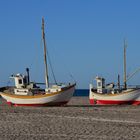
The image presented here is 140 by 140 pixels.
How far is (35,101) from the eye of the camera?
47219mm

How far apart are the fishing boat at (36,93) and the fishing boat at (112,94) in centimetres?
676

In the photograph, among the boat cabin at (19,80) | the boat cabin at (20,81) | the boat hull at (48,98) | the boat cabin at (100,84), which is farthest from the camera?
the boat cabin at (100,84)

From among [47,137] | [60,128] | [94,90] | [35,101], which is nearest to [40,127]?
[60,128]

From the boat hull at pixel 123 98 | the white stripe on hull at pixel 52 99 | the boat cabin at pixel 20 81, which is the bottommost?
the boat hull at pixel 123 98

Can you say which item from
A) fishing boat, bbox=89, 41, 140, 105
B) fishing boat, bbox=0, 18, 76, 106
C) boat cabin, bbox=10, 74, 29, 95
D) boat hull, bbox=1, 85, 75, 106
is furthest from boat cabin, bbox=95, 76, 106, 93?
boat cabin, bbox=10, 74, 29, 95

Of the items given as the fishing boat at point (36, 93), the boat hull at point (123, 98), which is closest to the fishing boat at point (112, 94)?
the boat hull at point (123, 98)

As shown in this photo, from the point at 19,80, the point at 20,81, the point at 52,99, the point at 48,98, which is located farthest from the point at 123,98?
the point at 19,80

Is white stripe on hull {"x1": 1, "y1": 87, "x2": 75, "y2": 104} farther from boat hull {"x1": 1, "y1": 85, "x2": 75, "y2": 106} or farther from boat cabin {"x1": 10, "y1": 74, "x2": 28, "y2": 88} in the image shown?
boat cabin {"x1": 10, "y1": 74, "x2": 28, "y2": 88}

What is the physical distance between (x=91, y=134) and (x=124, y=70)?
39698 millimetres

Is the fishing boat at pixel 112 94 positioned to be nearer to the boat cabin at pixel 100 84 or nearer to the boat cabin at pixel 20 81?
the boat cabin at pixel 100 84

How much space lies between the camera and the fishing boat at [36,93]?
46.8 m

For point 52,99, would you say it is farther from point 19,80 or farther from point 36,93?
point 19,80

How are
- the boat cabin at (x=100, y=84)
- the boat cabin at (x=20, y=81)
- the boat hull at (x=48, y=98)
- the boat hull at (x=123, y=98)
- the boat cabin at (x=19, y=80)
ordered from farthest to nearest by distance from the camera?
1. the boat cabin at (x=100, y=84)
2. the boat hull at (x=123, y=98)
3. the boat cabin at (x=19, y=80)
4. the boat cabin at (x=20, y=81)
5. the boat hull at (x=48, y=98)

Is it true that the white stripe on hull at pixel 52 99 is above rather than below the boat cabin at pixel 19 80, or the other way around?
below
